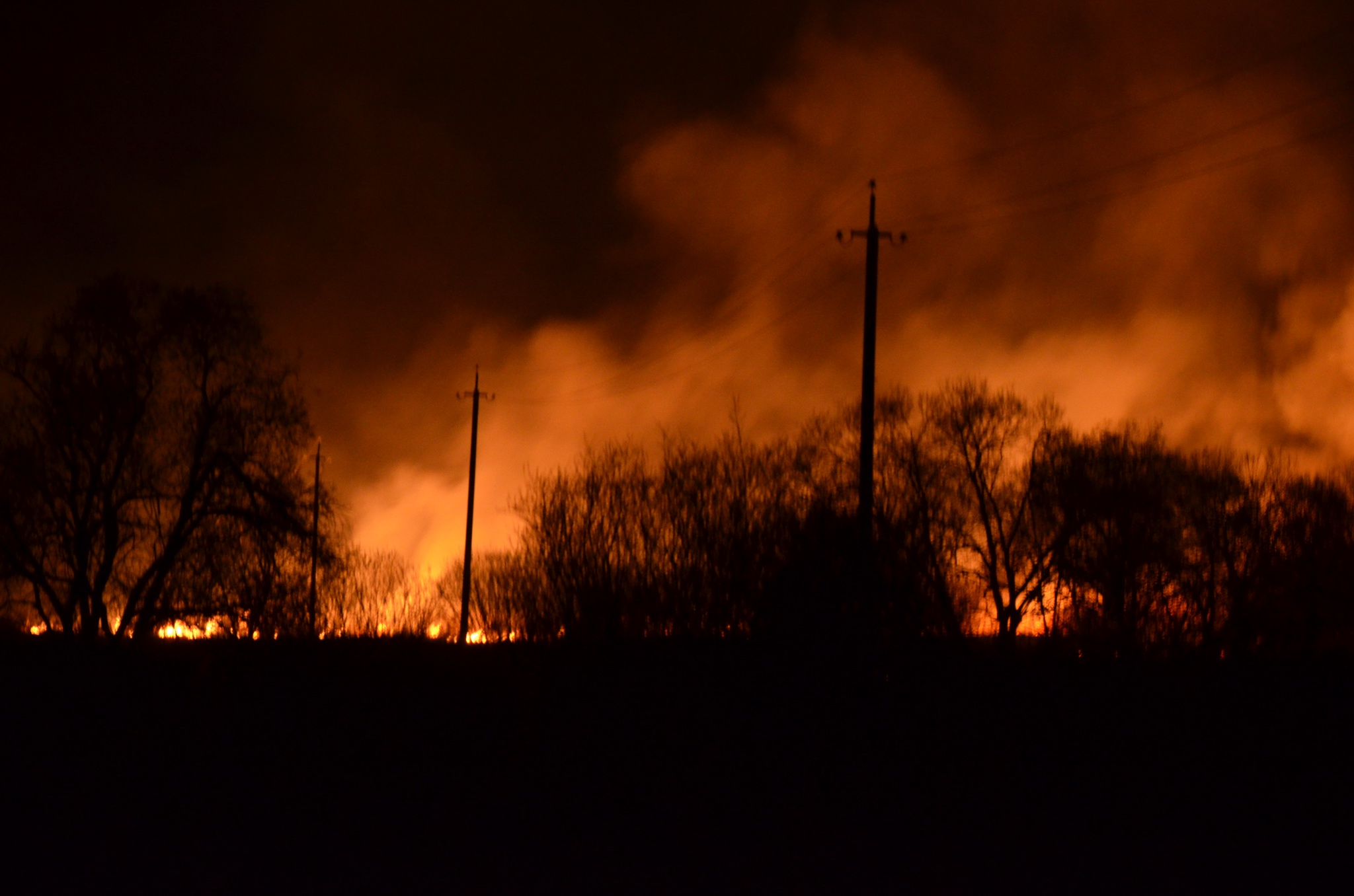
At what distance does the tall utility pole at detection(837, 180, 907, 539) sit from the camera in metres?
14.0

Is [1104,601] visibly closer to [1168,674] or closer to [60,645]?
[1168,674]

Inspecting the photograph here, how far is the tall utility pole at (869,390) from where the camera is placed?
1405 centimetres

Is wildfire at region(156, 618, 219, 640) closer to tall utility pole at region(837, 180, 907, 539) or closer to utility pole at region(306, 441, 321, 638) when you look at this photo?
utility pole at region(306, 441, 321, 638)

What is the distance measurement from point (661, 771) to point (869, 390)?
5.72 meters

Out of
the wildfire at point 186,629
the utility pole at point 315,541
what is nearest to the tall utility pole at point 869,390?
the utility pole at point 315,541

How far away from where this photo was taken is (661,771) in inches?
512

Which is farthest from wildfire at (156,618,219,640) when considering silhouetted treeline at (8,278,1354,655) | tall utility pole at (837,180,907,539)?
tall utility pole at (837,180,907,539)

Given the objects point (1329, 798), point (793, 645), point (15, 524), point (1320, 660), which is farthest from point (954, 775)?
point (15, 524)

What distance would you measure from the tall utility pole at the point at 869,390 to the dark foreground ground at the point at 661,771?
2.03 metres

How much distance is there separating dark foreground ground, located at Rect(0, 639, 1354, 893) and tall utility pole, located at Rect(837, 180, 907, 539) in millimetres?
2034

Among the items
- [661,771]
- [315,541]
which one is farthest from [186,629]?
[661,771]

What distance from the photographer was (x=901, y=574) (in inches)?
537

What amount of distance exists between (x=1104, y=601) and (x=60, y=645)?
987 inches

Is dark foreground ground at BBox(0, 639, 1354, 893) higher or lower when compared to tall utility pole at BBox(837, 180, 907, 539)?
lower
